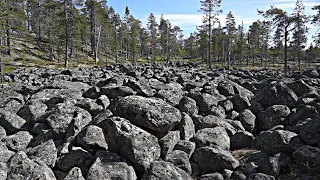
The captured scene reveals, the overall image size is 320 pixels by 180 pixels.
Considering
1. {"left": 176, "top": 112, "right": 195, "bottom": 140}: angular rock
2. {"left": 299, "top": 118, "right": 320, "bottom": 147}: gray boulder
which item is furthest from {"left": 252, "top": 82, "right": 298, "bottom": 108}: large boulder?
{"left": 176, "top": 112, "right": 195, "bottom": 140}: angular rock

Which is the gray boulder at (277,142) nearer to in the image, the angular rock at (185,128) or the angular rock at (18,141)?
the angular rock at (185,128)

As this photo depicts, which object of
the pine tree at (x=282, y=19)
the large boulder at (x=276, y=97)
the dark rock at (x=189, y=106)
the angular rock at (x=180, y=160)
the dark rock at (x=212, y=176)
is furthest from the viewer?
the pine tree at (x=282, y=19)

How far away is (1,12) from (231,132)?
30.1 meters

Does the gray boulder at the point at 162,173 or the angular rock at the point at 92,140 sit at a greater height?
the angular rock at the point at 92,140

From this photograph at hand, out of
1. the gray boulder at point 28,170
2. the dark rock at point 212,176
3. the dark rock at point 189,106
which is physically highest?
the dark rock at point 189,106

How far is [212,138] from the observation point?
1024 centimetres

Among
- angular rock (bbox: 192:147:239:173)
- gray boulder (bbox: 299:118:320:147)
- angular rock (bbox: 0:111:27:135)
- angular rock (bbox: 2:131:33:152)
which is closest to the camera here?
angular rock (bbox: 192:147:239:173)

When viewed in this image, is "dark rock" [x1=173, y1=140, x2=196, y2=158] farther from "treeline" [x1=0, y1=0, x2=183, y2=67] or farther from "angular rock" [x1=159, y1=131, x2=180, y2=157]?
"treeline" [x1=0, y1=0, x2=183, y2=67]

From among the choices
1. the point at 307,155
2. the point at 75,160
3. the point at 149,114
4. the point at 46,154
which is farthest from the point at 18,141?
the point at 307,155

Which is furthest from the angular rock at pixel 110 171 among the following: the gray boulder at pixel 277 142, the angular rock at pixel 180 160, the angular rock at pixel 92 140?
the gray boulder at pixel 277 142

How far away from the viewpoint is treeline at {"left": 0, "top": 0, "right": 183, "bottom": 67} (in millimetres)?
46625

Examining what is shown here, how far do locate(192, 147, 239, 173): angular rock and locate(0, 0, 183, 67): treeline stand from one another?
30.0 m

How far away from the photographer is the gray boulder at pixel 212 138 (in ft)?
33.0

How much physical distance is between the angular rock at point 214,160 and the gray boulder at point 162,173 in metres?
1.28
